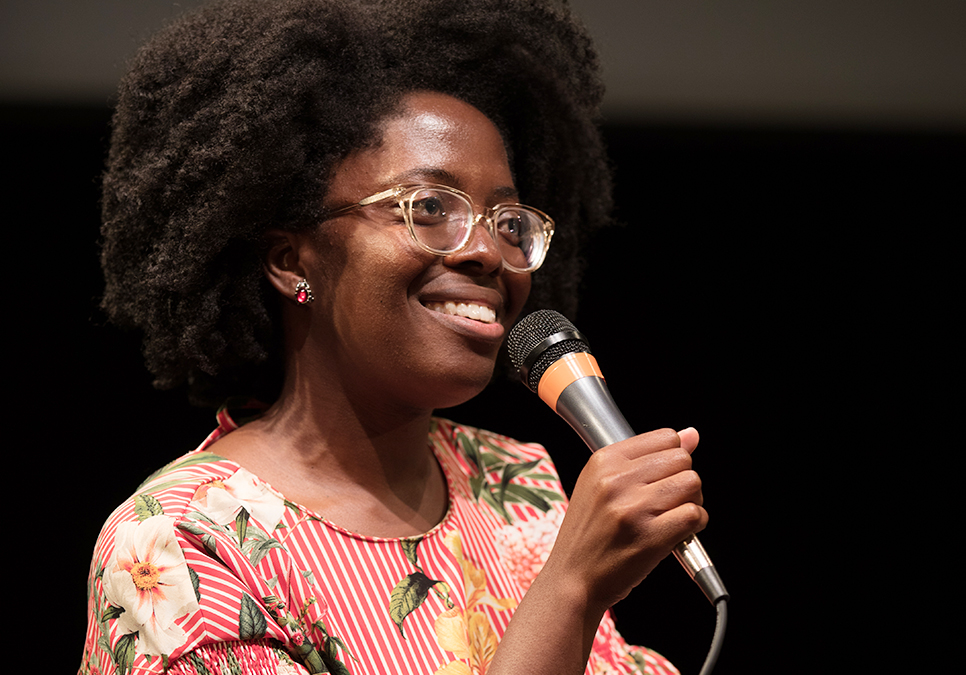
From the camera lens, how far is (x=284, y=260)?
157cm

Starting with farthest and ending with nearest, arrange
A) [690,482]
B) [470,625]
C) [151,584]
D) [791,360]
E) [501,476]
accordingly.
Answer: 1. [791,360]
2. [501,476]
3. [470,625]
4. [151,584]
5. [690,482]

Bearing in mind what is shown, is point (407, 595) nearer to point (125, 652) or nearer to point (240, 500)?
point (240, 500)

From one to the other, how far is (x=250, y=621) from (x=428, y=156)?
2.59 ft

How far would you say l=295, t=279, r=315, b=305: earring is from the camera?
1526 millimetres

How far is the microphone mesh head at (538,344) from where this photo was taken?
1239 millimetres

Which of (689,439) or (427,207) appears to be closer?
(689,439)

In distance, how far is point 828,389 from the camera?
2.31 metres

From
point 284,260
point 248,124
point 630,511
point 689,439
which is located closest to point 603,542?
point 630,511

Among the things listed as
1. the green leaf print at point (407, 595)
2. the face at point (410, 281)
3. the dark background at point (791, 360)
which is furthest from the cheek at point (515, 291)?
the dark background at point (791, 360)

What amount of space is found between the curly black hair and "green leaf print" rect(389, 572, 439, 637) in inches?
20.6

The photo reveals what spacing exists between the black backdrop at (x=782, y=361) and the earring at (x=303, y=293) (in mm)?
733

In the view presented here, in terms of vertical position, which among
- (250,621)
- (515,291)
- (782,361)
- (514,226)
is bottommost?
(250,621)

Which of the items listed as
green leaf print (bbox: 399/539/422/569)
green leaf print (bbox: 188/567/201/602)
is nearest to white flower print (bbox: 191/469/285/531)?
green leaf print (bbox: 188/567/201/602)

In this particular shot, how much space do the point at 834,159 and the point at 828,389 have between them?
1.98 ft
